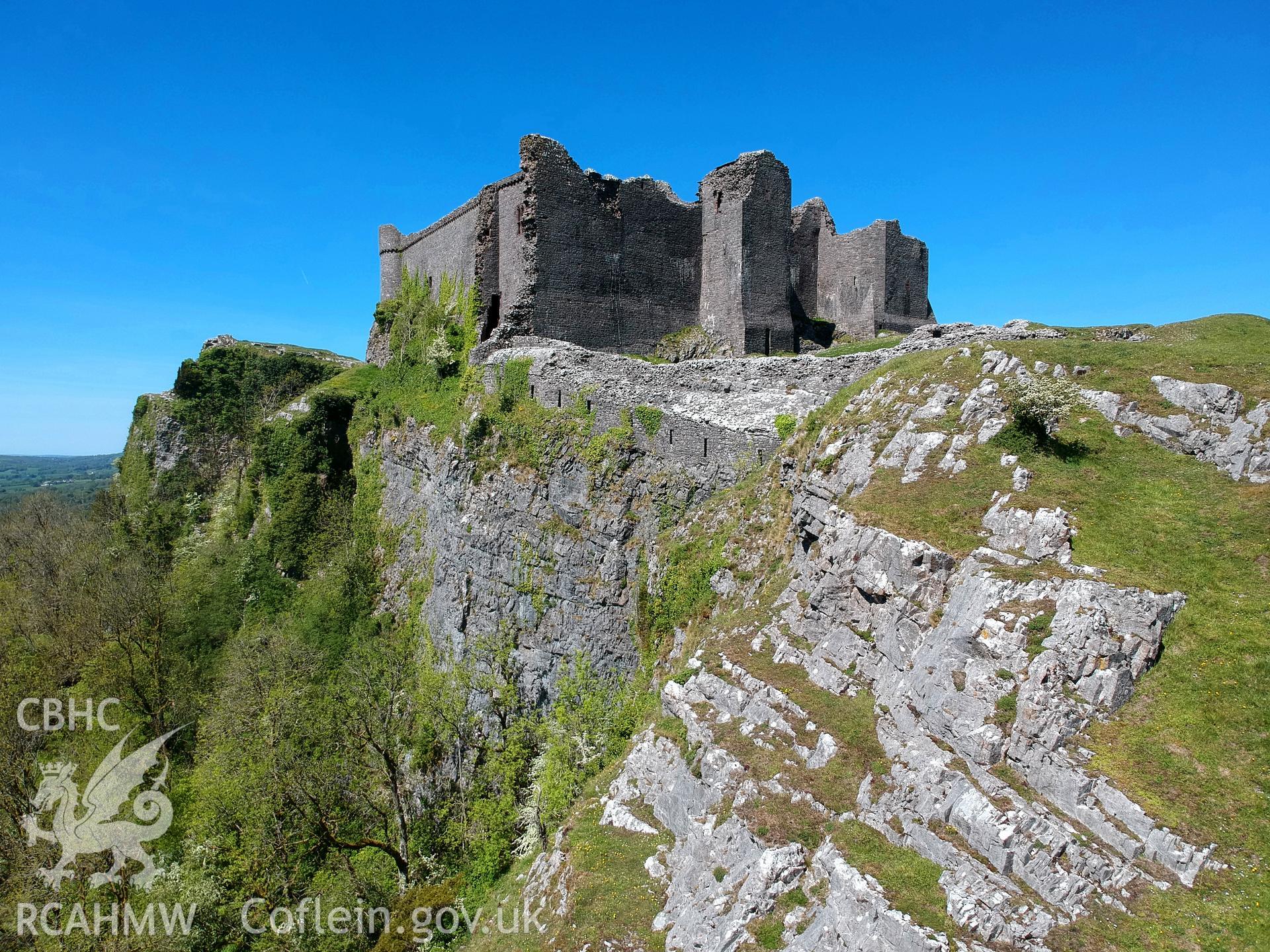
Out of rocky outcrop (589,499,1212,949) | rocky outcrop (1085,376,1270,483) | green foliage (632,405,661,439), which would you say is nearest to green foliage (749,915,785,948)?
rocky outcrop (589,499,1212,949)

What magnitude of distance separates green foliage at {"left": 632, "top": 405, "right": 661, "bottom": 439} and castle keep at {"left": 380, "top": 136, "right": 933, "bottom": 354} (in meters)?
7.19

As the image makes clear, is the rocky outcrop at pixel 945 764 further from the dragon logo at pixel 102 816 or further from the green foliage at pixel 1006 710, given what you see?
the dragon logo at pixel 102 816

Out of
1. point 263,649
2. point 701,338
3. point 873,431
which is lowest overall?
point 263,649

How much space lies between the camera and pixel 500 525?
22953 millimetres

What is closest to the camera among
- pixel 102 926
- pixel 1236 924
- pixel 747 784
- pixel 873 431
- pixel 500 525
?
pixel 1236 924

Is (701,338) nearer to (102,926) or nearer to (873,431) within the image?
(873,431)

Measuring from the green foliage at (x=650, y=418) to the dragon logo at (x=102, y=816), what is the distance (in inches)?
755

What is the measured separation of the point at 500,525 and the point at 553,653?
4.92 m

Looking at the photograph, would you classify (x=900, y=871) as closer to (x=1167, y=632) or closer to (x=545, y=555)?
(x=1167, y=632)

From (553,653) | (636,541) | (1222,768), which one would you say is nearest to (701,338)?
(636,541)

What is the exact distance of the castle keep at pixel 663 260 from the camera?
1009 inches

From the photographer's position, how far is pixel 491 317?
28016 millimetres

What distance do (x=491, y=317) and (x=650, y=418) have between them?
11.2 metres

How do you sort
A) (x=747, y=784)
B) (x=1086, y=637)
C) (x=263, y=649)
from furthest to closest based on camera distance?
1. (x=263, y=649)
2. (x=747, y=784)
3. (x=1086, y=637)
